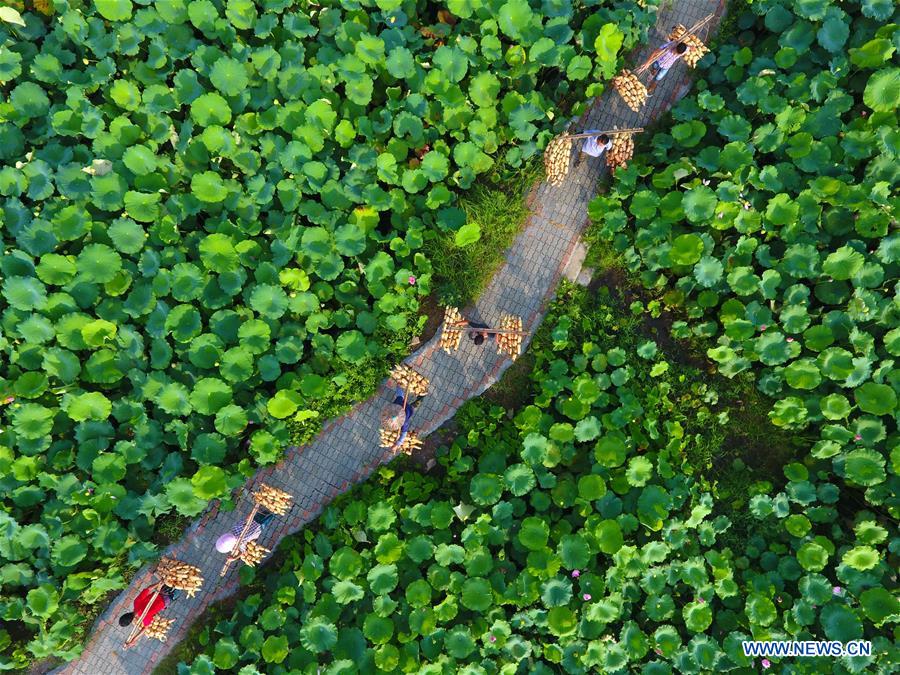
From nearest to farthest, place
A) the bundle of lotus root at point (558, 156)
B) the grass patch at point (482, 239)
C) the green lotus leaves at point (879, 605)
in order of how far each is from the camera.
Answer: the green lotus leaves at point (879, 605), the bundle of lotus root at point (558, 156), the grass patch at point (482, 239)

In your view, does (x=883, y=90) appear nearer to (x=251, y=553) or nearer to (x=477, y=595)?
(x=477, y=595)

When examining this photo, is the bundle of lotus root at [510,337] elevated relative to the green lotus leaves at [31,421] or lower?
elevated

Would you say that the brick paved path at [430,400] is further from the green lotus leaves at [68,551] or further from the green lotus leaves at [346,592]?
the green lotus leaves at [346,592]

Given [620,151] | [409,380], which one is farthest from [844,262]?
[409,380]

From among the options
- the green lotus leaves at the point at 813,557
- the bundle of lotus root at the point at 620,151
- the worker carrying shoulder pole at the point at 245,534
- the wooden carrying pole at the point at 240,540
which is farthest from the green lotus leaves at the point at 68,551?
the green lotus leaves at the point at 813,557

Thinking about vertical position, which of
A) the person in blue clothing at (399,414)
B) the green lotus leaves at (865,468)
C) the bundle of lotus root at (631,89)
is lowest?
the person in blue clothing at (399,414)

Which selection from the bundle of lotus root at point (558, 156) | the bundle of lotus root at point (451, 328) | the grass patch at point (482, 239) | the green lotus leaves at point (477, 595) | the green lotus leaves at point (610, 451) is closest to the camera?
the green lotus leaves at point (477, 595)

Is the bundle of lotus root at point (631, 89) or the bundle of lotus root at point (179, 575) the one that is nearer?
the bundle of lotus root at point (179, 575)

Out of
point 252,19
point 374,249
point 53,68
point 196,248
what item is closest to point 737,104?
point 374,249
